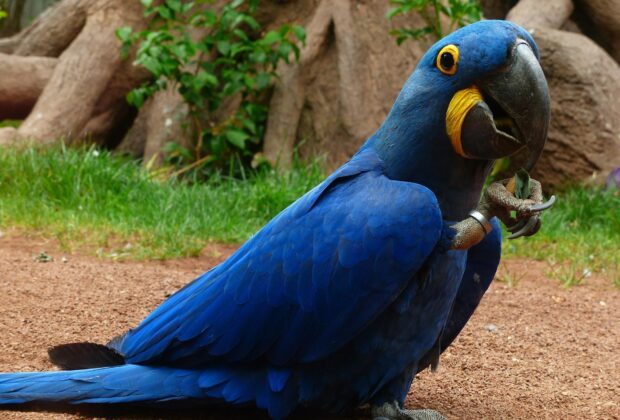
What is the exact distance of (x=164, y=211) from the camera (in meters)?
4.85

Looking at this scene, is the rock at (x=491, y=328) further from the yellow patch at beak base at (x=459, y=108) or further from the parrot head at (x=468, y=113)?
the yellow patch at beak base at (x=459, y=108)

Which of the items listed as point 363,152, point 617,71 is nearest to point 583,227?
point 617,71

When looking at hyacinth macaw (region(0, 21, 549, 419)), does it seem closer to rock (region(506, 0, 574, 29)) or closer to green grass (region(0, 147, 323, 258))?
green grass (region(0, 147, 323, 258))

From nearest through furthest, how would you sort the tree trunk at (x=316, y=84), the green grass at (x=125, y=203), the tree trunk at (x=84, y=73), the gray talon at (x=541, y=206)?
the gray talon at (x=541, y=206) < the green grass at (x=125, y=203) < the tree trunk at (x=316, y=84) < the tree trunk at (x=84, y=73)

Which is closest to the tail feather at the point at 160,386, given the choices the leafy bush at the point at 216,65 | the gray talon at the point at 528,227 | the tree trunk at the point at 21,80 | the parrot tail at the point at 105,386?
the parrot tail at the point at 105,386

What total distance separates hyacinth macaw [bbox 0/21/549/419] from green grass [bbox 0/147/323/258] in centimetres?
204

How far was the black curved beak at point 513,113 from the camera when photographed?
2.13m

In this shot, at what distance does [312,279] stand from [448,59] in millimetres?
636

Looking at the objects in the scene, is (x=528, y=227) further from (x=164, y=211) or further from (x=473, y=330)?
(x=164, y=211)

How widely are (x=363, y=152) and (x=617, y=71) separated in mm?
4344

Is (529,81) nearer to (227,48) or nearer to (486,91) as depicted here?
(486,91)

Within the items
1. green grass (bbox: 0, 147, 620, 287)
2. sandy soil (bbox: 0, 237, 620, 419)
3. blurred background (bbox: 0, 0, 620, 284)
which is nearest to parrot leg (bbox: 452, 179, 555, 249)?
sandy soil (bbox: 0, 237, 620, 419)

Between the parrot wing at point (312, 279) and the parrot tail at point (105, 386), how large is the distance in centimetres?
5

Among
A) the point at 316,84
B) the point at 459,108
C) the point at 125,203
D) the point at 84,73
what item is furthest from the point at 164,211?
the point at 459,108
